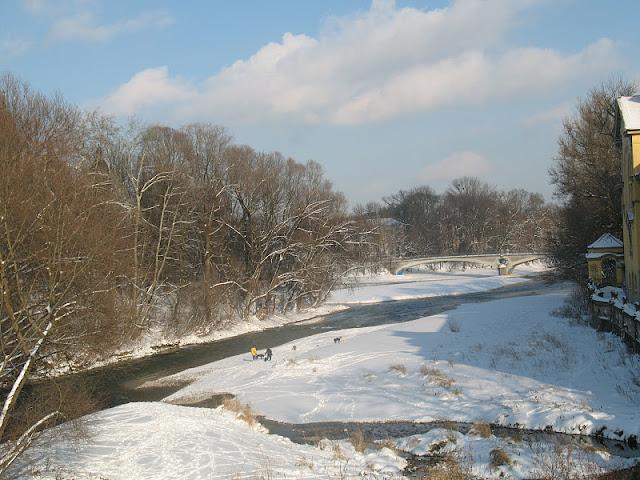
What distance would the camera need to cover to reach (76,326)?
16766mm

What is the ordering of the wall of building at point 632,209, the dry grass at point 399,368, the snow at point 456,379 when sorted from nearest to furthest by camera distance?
1. the snow at point 456,379
2. the dry grass at point 399,368
3. the wall of building at point 632,209

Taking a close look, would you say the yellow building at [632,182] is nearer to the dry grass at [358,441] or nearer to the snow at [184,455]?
the dry grass at [358,441]

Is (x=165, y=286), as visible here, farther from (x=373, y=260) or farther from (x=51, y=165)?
(x=373, y=260)

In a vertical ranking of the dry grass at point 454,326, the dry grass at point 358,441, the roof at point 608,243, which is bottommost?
the dry grass at point 358,441

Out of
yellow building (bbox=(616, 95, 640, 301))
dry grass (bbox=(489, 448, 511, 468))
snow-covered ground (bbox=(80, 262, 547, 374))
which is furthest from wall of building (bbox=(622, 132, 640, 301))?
snow-covered ground (bbox=(80, 262, 547, 374))

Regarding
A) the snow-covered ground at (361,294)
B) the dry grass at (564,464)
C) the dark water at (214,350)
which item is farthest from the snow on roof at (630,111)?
the snow-covered ground at (361,294)

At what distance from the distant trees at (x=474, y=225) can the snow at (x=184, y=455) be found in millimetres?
82659

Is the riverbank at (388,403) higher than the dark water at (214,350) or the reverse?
higher

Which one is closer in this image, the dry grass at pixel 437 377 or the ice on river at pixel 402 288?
the dry grass at pixel 437 377

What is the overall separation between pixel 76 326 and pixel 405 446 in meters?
10.2

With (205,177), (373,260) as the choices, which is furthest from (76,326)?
(373,260)

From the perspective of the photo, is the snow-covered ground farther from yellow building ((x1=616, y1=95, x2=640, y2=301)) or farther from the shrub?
yellow building ((x1=616, y1=95, x2=640, y2=301))

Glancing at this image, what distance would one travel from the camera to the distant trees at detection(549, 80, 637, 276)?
3216 cm

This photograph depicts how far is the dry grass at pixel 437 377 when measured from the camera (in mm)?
17266
